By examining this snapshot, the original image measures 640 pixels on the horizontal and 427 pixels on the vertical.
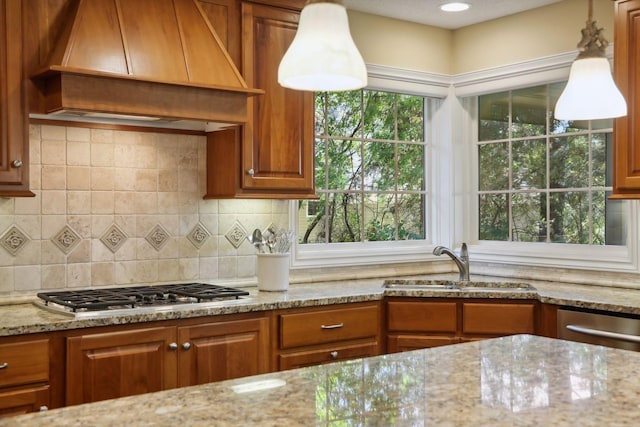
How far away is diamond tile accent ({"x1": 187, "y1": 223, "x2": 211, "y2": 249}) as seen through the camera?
3.95 metres

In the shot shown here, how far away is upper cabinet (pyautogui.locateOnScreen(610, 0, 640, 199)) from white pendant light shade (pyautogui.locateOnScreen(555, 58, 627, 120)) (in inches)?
61.4

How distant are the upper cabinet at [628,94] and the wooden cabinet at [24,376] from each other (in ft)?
8.98

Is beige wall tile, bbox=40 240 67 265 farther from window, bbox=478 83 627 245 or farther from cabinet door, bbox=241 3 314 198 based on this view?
window, bbox=478 83 627 245

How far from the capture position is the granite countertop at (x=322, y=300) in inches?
114

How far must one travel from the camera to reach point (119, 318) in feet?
9.81

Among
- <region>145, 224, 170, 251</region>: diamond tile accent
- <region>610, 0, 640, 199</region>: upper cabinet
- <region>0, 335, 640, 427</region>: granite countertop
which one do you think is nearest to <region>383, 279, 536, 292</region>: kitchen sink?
<region>610, 0, 640, 199</region>: upper cabinet

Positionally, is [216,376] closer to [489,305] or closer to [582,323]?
[489,305]

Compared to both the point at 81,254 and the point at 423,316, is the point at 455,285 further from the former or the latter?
the point at 81,254

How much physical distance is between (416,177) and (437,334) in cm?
142

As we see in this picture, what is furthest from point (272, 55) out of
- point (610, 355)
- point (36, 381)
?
point (610, 355)

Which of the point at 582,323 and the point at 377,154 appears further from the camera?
the point at 377,154

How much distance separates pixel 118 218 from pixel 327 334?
3.89ft

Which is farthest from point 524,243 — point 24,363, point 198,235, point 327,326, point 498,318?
point 24,363

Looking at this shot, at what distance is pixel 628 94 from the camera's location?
11.8 feet
